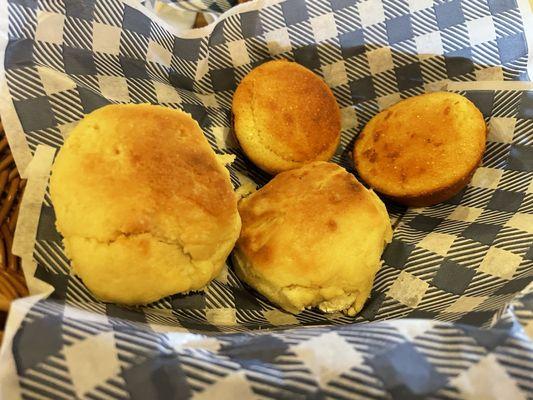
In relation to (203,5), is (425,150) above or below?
below

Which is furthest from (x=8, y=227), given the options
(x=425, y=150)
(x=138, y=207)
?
(x=425, y=150)

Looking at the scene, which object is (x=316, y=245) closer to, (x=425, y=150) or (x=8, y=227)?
(x=425, y=150)

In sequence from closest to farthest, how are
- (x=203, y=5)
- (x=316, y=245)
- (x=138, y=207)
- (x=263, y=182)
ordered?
(x=138, y=207)
(x=316, y=245)
(x=263, y=182)
(x=203, y=5)

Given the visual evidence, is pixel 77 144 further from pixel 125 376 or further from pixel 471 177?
pixel 471 177

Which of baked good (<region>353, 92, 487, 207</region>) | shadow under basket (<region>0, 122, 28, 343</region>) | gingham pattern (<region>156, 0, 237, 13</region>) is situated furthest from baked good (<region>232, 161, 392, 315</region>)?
gingham pattern (<region>156, 0, 237, 13</region>)

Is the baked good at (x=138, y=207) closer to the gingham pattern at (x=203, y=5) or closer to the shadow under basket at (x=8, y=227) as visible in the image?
the shadow under basket at (x=8, y=227)

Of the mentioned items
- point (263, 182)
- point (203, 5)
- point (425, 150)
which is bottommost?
point (263, 182)
